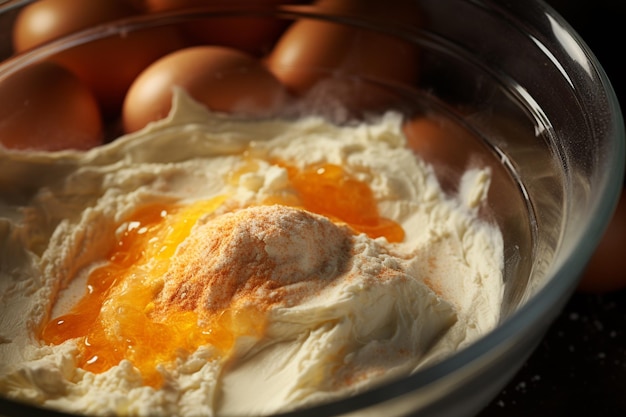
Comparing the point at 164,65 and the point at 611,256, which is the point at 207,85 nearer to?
the point at 164,65

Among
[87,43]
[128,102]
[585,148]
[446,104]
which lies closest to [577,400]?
[585,148]

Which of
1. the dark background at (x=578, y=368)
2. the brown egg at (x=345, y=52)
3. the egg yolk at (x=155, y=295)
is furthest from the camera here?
the brown egg at (x=345, y=52)

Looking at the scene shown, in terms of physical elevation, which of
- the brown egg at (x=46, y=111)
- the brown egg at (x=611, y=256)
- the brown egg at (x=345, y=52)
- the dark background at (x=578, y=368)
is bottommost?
the dark background at (x=578, y=368)

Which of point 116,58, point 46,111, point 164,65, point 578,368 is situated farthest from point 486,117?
point 46,111

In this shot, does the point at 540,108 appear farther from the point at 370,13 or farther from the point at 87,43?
the point at 87,43

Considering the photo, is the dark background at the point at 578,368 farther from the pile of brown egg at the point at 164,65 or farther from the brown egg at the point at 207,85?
the brown egg at the point at 207,85

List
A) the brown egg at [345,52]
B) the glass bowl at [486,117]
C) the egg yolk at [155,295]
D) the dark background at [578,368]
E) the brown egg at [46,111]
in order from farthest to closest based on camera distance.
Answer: the brown egg at [345,52] → the brown egg at [46,111] → the dark background at [578,368] → the egg yolk at [155,295] → the glass bowl at [486,117]

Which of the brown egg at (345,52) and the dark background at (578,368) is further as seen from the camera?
the brown egg at (345,52)

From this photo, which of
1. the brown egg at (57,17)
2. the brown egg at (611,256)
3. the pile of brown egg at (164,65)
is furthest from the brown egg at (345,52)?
the brown egg at (611,256)
